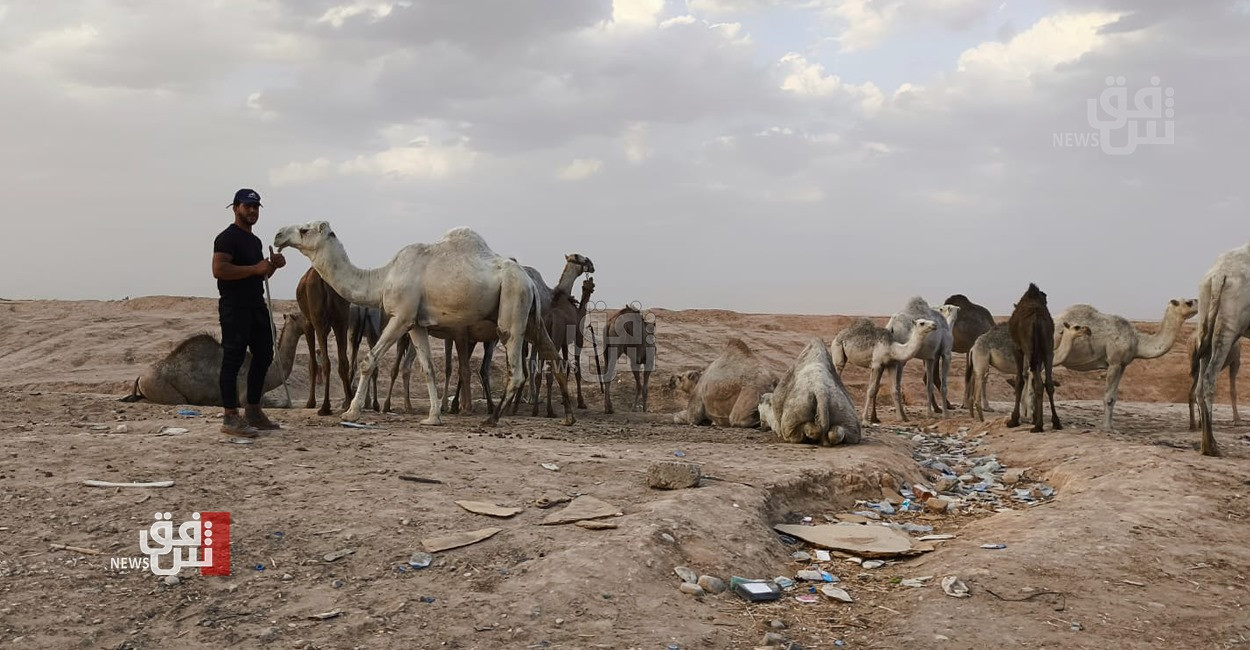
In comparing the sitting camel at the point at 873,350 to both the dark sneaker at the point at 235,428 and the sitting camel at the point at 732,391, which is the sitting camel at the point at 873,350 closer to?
the sitting camel at the point at 732,391

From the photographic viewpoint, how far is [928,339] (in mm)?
15766

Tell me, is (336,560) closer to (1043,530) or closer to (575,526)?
(575,526)

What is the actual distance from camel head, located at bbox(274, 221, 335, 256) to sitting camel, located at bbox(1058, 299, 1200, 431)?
459 inches

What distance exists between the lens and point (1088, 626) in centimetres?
502

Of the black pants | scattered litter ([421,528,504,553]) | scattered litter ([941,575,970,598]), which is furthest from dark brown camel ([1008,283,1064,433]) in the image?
the black pants

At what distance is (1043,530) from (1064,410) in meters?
12.6

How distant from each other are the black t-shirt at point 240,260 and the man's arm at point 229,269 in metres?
0.06

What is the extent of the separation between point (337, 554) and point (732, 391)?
831 cm

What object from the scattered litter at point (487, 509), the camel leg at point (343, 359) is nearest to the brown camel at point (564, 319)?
the camel leg at point (343, 359)

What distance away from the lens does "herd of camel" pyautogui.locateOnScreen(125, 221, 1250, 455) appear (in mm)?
10703

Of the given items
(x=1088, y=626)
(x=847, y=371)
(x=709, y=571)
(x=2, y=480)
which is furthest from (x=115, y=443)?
(x=847, y=371)

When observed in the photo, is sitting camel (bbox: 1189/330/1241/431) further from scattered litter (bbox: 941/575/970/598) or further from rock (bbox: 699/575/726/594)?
rock (bbox: 699/575/726/594)

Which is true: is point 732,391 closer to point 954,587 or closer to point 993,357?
point 993,357

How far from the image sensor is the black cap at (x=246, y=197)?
8.67 metres
